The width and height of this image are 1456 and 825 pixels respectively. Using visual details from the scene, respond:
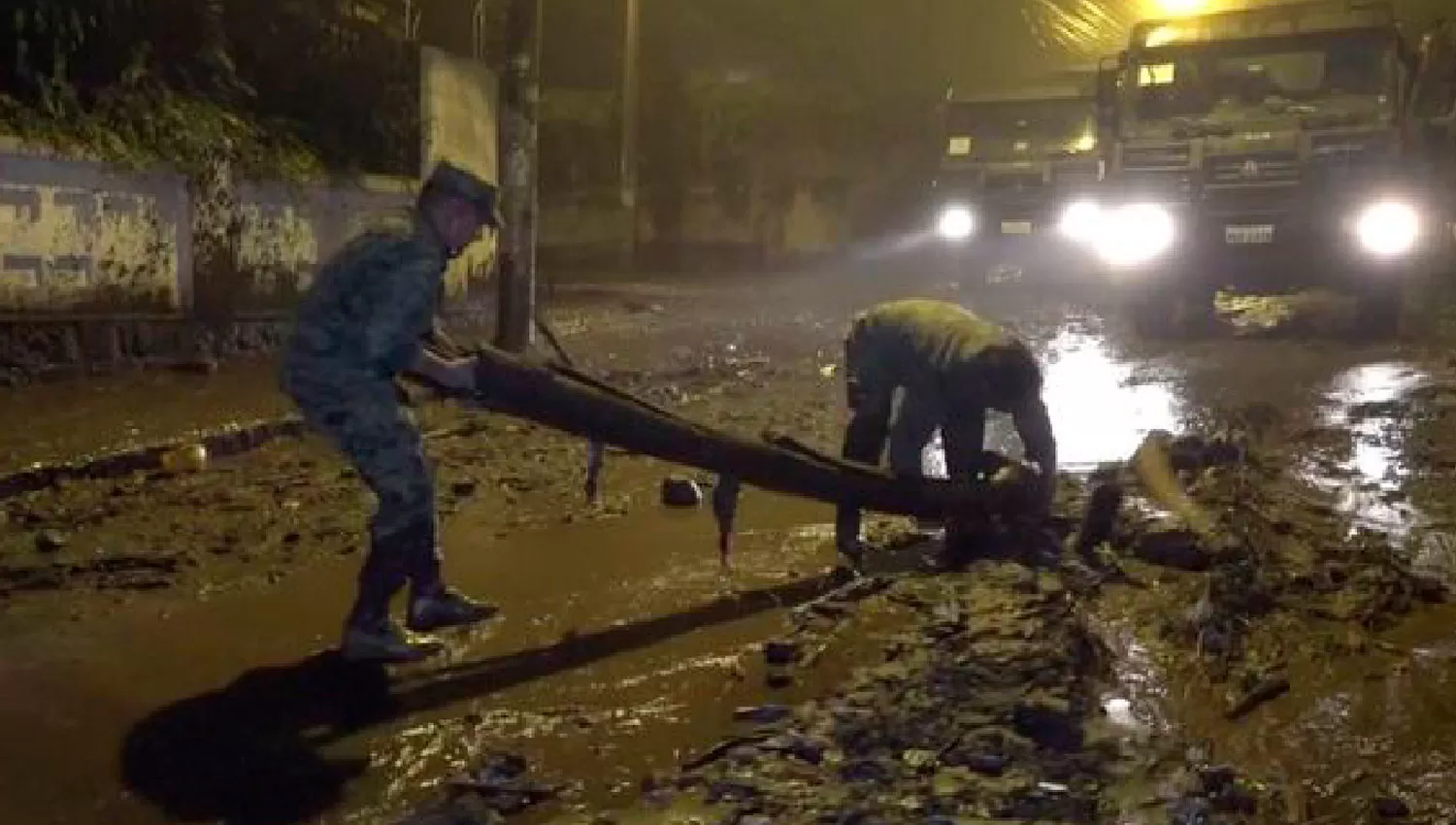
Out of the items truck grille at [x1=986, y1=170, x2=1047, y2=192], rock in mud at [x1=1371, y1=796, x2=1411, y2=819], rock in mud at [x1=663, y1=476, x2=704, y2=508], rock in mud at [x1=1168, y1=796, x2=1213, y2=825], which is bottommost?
rock in mud at [x1=1168, y1=796, x2=1213, y2=825]

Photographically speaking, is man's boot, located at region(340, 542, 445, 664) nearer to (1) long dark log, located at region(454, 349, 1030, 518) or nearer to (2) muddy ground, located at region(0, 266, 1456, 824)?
(2) muddy ground, located at region(0, 266, 1456, 824)

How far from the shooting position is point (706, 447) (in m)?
5.17

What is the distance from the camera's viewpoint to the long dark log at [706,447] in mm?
4684

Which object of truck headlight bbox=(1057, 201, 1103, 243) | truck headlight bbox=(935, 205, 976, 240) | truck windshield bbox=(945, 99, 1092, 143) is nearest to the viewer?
truck headlight bbox=(1057, 201, 1103, 243)

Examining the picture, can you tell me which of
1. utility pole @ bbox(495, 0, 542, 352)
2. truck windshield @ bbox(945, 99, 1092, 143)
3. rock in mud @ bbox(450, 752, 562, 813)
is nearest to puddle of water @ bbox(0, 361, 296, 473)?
utility pole @ bbox(495, 0, 542, 352)

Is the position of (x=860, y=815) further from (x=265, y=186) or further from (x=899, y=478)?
(x=265, y=186)

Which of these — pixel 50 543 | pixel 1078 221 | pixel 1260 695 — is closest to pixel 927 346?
pixel 1260 695

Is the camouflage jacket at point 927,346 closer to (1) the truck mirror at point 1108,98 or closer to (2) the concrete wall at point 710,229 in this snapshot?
(1) the truck mirror at point 1108,98

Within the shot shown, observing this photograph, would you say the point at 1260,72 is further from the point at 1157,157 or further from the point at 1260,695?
the point at 1260,695

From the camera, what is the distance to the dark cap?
4.50 m

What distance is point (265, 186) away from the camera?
35.7 ft

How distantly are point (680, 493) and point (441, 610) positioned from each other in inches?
91.6

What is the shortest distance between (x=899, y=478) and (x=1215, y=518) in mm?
1697

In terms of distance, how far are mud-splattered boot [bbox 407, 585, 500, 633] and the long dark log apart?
2.73 feet
